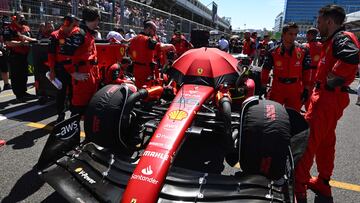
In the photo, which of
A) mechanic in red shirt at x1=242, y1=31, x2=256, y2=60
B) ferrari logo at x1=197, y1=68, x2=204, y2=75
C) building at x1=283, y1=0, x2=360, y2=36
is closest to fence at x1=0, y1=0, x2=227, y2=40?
mechanic in red shirt at x1=242, y1=31, x2=256, y2=60

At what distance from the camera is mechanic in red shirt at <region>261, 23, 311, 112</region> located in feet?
15.2

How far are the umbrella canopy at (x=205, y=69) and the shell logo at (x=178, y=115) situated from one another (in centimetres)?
72

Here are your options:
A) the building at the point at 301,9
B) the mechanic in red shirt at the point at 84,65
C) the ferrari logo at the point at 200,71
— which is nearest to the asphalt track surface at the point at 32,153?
the mechanic in red shirt at the point at 84,65

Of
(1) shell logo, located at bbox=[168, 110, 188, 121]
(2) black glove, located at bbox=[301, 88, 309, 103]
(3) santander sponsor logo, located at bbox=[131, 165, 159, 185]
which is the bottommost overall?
(3) santander sponsor logo, located at bbox=[131, 165, 159, 185]

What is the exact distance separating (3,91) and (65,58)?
4.37m

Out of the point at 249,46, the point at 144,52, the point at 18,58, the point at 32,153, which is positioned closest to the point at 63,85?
the point at 32,153

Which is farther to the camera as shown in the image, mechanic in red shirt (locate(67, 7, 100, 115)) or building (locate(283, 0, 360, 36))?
building (locate(283, 0, 360, 36))

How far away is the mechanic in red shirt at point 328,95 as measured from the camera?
305 centimetres

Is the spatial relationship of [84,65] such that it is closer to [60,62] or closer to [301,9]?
[60,62]

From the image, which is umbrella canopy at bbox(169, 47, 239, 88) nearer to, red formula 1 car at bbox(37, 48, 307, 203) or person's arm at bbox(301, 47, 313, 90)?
red formula 1 car at bbox(37, 48, 307, 203)

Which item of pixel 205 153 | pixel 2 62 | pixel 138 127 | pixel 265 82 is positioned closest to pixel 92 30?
pixel 138 127

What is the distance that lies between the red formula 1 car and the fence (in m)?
Result: 7.70

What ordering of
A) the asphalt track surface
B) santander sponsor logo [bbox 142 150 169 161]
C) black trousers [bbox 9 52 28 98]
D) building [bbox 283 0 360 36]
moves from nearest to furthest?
santander sponsor logo [bbox 142 150 169 161], the asphalt track surface, black trousers [bbox 9 52 28 98], building [bbox 283 0 360 36]

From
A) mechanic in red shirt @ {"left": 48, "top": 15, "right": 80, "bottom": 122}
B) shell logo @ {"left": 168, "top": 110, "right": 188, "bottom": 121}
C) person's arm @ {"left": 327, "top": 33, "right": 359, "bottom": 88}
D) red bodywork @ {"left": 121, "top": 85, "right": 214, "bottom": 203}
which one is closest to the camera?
red bodywork @ {"left": 121, "top": 85, "right": 214, "bottom": 203}
